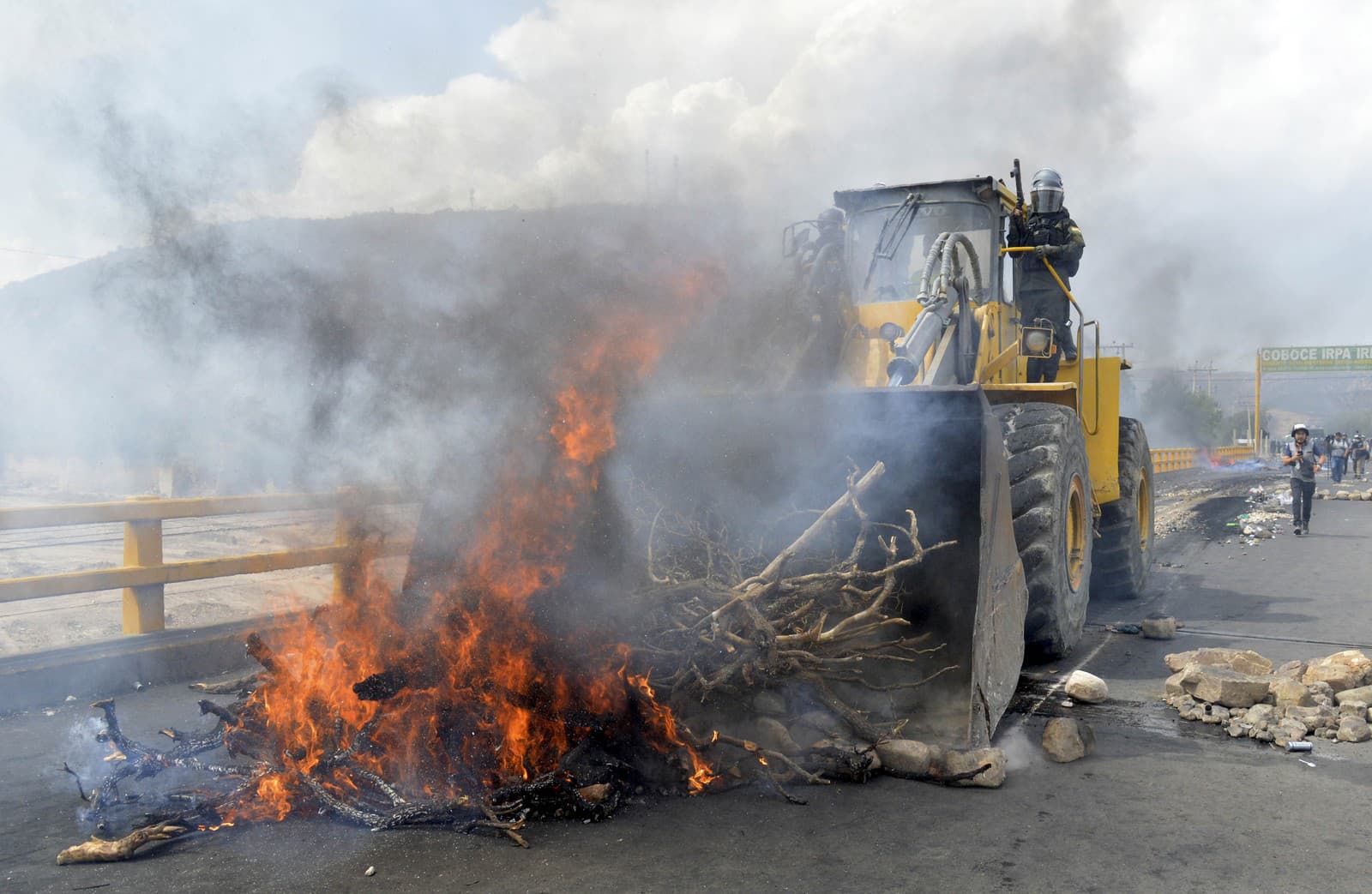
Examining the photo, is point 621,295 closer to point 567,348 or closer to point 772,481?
point 567,348

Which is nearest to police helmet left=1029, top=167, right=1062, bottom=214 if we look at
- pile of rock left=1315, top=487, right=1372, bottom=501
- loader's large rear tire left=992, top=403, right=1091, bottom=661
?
loader's large rear tire left=992, top=403, right=1091, bottom=661

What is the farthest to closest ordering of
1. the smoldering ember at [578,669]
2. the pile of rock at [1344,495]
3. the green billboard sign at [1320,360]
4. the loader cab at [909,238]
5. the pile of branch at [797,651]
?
1. the green billboard sign at [1320,360]
2. the pile of rock at [1344,495]
3. the loader cab at [909,238]
4. the pile of branch at [797,651]
5. the smoldering ember at [578,669]

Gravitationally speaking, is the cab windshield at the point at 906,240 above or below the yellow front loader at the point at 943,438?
above

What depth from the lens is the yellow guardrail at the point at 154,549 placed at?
633 centimetres

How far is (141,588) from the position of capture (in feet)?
22.9

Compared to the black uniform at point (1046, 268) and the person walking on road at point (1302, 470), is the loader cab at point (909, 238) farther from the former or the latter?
the person walking on road at point (1302, 470)

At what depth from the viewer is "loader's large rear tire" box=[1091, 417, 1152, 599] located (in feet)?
31.7

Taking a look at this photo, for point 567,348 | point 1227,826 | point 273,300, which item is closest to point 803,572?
point 567,348

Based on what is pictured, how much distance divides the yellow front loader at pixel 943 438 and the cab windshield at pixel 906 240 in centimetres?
1

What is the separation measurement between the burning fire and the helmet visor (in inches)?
208

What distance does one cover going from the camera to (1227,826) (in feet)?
13.3

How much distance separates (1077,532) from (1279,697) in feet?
7.07

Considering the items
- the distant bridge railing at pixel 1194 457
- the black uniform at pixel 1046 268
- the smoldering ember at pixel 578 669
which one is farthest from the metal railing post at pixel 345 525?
the distant bridge railing at pixel 1194 457

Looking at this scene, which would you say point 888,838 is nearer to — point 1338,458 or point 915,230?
point 915,230
